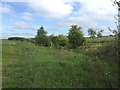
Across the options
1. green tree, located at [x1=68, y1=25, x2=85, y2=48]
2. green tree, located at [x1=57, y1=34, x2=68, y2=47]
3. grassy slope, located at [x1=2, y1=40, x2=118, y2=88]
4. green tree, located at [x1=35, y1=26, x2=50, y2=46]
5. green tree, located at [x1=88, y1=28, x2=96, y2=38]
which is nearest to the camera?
grassy slope, located at [x1=2, y1=40, x2=118, y2=88]

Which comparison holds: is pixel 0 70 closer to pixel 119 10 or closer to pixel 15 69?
pixel 15 69

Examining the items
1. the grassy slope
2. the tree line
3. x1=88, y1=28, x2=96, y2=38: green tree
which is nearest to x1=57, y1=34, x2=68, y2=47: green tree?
the tree line

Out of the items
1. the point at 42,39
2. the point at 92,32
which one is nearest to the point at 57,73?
the point at 42,39

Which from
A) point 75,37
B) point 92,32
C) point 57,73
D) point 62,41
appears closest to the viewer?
point 57,73

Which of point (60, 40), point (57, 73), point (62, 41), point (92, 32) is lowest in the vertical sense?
point (57, 73)

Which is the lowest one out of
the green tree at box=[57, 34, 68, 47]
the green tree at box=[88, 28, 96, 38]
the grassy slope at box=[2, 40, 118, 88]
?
the grassy slope at box=[2, 40, 118, 88]

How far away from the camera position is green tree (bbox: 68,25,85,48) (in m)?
32.7

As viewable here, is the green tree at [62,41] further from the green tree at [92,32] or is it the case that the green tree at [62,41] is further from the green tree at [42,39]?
the green tree at [92,32]

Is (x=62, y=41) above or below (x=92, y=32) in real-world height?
below

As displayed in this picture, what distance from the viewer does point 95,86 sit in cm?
1149

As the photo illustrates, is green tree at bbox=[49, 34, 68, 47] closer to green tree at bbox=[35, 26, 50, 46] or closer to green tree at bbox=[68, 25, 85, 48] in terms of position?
green tree at bbox=[68, 25, 85, 48]

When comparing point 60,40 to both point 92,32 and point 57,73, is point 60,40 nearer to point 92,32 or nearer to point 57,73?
point 92,32

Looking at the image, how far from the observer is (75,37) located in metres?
34.0

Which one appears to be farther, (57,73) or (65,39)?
(65,39)
